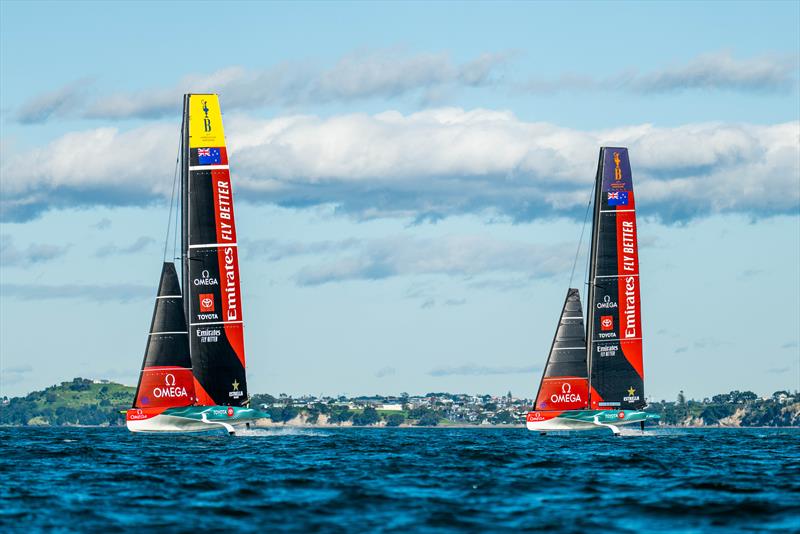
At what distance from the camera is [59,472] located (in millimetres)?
59375

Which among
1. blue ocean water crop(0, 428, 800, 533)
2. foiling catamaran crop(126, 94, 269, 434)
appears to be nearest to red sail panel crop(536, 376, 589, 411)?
foiling catamaran crop(126, 94, 269, 434)

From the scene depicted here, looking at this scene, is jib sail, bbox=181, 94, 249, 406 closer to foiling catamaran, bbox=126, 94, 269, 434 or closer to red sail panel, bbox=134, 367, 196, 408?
foiling catamaran, bbox=126, 94, 269, 434

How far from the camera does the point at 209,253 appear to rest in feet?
295

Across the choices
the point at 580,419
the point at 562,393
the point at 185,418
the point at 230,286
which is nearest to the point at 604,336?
the point at 562,393

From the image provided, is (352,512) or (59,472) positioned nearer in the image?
(352,512)

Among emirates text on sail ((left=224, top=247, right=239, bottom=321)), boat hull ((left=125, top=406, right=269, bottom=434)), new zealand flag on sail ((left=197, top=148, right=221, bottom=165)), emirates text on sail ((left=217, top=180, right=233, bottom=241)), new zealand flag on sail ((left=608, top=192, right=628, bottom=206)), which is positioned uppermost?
new zealand flag on sail ((left=197, top=148, right=221, bottom=165))

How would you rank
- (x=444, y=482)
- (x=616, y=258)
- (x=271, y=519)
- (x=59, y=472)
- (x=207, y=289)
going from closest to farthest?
(x=271, y=519) → (x=444, y=482) → (x=59, y=472) → (x=207, y=289) → (x=616, y=258)

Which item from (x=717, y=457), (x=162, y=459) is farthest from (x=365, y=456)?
(x=717, y=457)

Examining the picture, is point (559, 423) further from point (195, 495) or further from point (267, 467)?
point (195, 495)

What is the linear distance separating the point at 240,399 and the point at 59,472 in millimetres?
33449

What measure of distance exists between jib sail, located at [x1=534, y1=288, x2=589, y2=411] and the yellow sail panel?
1068 inches

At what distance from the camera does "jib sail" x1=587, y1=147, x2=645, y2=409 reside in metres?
99.6

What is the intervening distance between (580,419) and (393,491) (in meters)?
51.4

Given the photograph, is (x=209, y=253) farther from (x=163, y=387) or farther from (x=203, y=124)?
(x=163, y=387)
